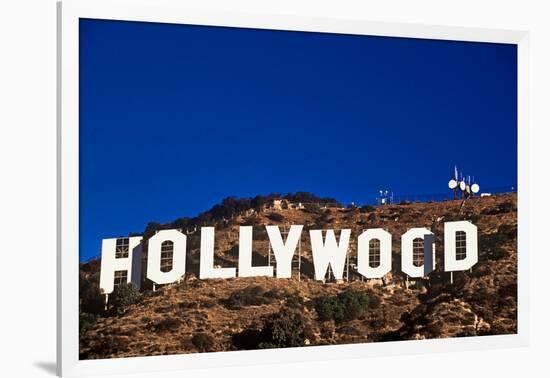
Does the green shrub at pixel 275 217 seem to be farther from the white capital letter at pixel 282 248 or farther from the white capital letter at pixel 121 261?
the white capital letter at pixel 121 261

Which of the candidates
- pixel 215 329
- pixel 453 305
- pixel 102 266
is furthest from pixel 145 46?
pixel 453 305

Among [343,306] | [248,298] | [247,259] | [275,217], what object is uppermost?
[275,217]

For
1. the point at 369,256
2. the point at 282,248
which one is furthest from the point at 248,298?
the point at 369,256

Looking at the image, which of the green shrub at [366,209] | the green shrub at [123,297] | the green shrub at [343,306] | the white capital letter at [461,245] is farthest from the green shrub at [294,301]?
the white capital letter at [461,245]

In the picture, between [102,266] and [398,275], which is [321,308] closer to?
[398,275]

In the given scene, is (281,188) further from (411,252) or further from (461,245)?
(461,245)
